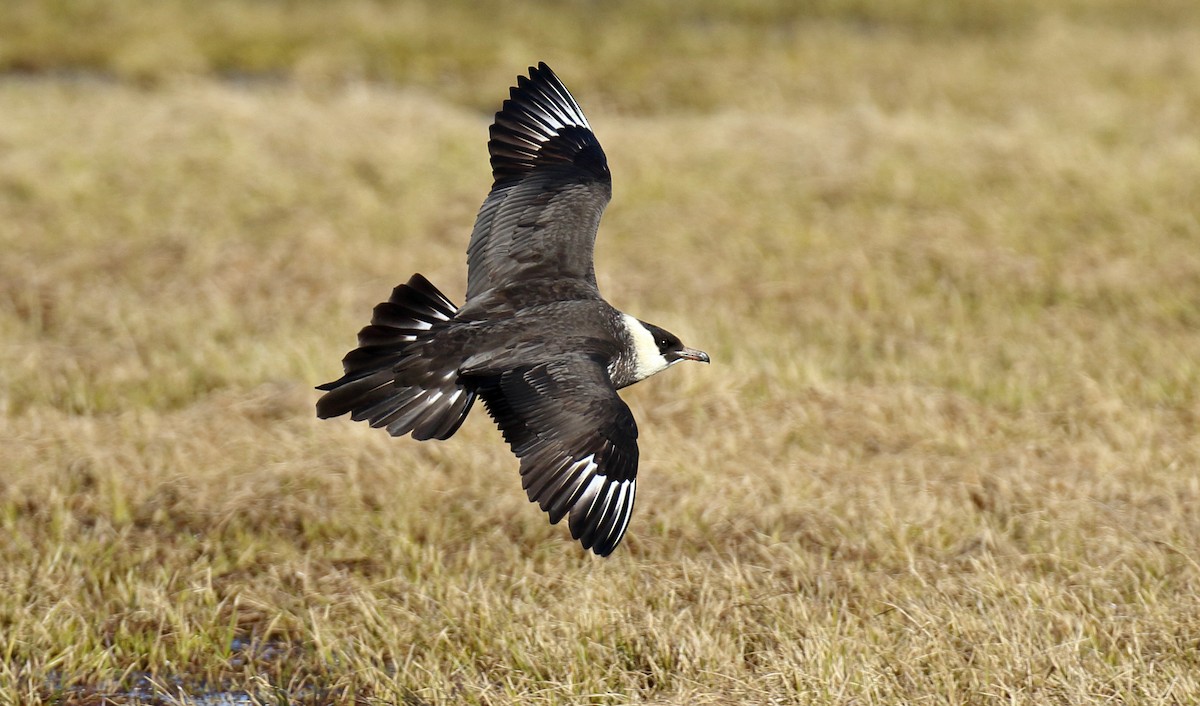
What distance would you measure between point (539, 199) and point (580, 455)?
5.74 ft

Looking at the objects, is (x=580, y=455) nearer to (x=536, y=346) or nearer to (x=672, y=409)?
(x=536, y=346)

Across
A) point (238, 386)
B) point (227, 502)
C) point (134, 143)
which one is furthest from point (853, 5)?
point (227, 502)

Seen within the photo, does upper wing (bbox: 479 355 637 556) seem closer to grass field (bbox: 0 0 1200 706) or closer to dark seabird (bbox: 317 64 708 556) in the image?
dark seabird (bbox: 317 64 708 556)

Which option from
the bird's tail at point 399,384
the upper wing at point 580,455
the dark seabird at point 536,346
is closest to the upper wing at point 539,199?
the dark seabird at point 536,346

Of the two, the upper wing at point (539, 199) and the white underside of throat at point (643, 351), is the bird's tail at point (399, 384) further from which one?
the white underside of throat at point (643, 351)

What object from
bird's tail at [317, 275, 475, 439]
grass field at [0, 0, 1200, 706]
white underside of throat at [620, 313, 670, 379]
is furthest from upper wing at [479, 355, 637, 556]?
white underside of throat at [620, 313, 670, 379]

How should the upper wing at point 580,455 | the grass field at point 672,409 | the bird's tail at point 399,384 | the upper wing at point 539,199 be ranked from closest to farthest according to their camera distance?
1. the upper wing at point 580,455
2. the grass field at point 672,409
3. the bird's tail at point 399,384
4. the upper wing at point 539,199

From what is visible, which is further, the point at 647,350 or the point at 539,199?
the point at 539,199

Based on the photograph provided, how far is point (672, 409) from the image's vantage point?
7.37m

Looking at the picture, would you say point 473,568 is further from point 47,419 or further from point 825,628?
point 47,419

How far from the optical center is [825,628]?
16.2 feet

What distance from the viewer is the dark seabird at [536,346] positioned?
4836 mm

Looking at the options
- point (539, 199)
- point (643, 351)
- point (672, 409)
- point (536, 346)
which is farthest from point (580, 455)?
point (672, 409)

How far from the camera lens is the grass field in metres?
5.02
